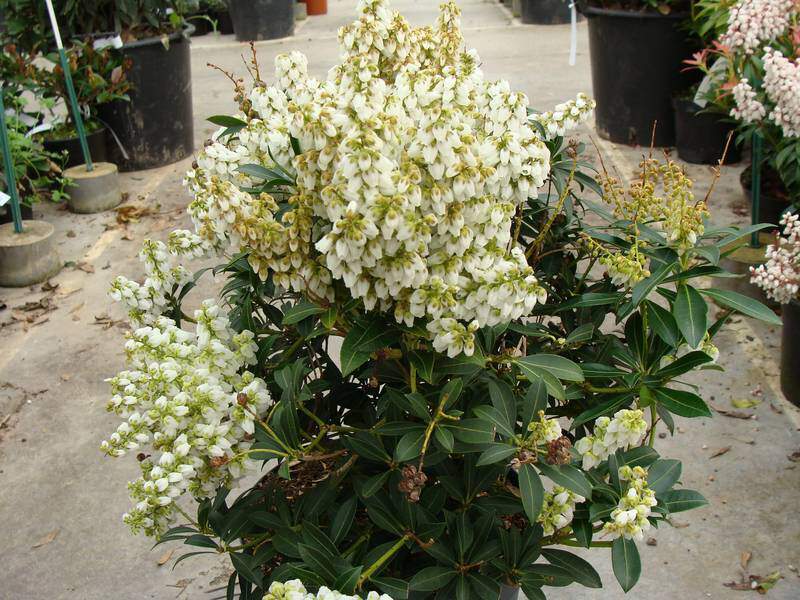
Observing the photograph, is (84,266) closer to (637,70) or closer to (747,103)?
(747,103)

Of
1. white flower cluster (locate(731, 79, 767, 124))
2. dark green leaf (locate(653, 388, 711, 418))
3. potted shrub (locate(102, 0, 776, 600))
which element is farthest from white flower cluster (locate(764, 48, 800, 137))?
dark green leaf (locate(653, 388, 711, 418))

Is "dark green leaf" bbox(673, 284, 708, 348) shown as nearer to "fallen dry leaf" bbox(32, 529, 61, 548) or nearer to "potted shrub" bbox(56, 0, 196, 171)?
"fallen dry leaf" bbox(32, 529, 61, 548)

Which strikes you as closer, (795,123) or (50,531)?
(50,531)

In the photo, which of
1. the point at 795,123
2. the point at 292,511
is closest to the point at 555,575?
the point at 292,511

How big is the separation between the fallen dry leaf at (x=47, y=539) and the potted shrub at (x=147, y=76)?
3451 millimetres

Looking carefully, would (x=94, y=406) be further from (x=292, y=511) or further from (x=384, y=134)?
(x=384, y=134)

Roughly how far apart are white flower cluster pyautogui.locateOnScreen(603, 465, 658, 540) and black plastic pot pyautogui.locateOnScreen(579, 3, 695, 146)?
14.5 ft

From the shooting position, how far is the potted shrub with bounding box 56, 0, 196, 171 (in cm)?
553

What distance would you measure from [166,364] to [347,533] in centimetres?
50

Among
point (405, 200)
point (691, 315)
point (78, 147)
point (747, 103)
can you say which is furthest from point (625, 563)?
point (78, 147)

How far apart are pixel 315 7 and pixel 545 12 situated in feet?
11.2

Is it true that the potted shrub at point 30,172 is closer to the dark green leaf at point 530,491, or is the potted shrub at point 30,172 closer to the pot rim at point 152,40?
the pot rim at point 152,40

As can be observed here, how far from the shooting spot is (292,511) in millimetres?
1771

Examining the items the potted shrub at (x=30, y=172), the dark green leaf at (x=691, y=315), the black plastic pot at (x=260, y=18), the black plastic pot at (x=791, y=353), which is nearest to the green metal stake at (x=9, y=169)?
the potted shrub at (x=30, y=172)
